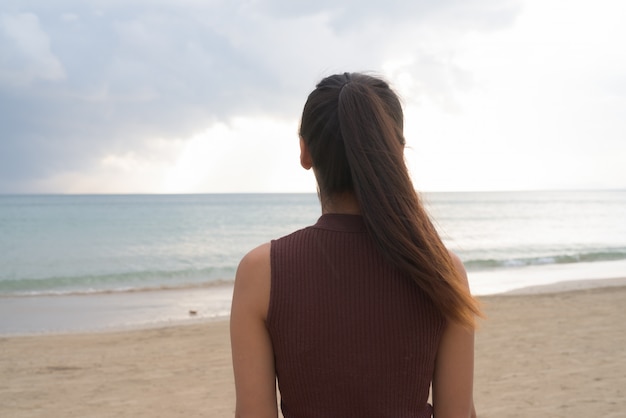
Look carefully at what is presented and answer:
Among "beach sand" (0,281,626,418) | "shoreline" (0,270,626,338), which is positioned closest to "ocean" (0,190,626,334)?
"shoreline" (0,270,626,338)

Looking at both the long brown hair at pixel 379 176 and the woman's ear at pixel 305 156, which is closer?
the long brown hair at pixel 379 176

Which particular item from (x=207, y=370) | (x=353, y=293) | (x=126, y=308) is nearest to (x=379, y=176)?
(x=353, y=293)

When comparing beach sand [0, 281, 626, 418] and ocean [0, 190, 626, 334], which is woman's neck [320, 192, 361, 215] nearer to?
ocean [0, 190, 626, 334]

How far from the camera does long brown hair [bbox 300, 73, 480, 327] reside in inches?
46.6

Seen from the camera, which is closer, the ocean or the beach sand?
the beach sand

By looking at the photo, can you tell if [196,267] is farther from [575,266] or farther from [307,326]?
[307,326]

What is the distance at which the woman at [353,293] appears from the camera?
3.93 ft

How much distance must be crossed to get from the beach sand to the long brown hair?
4807 millimetres

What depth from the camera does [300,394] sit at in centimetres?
124

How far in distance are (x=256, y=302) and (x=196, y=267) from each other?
74.6ft

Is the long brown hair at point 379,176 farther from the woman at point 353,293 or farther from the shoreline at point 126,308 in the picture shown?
the shoreline at point 126,308

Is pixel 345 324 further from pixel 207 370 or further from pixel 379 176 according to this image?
pixel 207 370

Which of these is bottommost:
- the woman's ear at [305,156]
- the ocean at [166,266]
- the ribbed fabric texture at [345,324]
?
the ocean at [166,266]

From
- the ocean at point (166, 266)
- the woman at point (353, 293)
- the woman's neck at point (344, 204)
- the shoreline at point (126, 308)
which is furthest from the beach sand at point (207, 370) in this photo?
the woman's neck at point (344, 204)
